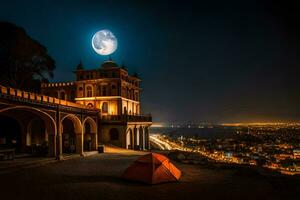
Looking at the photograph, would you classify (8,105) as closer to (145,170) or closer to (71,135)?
(145,170)

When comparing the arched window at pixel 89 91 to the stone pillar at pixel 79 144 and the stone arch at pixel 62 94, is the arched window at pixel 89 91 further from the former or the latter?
the stone pillar at pixel 79 144

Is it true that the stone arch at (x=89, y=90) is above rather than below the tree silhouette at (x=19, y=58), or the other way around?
below

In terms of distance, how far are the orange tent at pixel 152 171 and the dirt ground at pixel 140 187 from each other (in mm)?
371

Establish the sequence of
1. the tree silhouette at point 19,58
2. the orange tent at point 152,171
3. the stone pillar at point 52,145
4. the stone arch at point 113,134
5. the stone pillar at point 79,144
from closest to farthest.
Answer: the orange tent at point 152,171 → the stone pillar at point 52,145 → the stone pillar at point 79,144 → the tree silhouette at point 19,58 → the stone arch at point 113,134

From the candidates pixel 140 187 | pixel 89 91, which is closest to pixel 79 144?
pixel 140 187

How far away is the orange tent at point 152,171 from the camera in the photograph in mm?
12734

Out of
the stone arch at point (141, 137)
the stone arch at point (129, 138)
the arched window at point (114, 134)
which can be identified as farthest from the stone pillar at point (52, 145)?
the stone arch at point (141, 137)

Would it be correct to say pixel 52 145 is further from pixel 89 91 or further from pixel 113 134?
pixel 89 91

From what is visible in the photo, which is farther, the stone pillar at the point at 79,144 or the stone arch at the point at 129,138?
the stone arch at the point at 129,138

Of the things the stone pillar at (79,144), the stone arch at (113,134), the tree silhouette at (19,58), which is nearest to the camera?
the stone pillar at (79,144)

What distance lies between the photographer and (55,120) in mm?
22672

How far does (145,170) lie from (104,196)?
3073 millimetres

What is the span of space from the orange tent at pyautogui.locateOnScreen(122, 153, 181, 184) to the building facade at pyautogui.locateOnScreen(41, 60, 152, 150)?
25.6m

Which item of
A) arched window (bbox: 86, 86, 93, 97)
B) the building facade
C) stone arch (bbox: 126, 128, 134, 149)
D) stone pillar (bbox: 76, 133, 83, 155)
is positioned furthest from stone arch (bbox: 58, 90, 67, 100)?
stone pillar (bbox: 76, 133, 83, 155)
